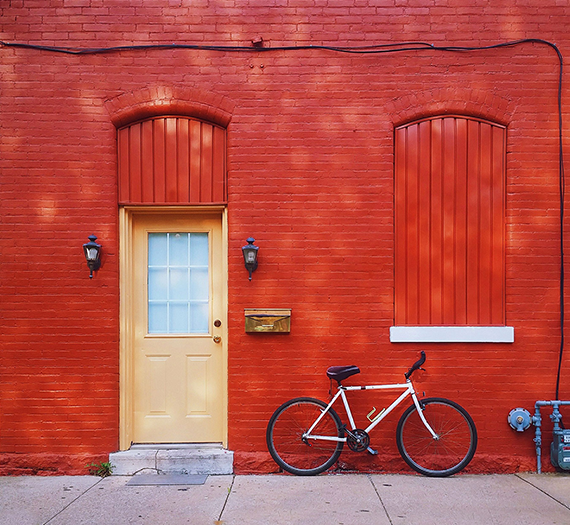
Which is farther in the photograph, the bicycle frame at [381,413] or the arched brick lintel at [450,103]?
the arched brick lintel at [450,103]

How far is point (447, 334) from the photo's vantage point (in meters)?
5.34

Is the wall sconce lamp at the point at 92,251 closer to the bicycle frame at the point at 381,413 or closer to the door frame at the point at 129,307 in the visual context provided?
the door frame at the point at 129,307

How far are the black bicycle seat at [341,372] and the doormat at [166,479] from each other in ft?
5.26

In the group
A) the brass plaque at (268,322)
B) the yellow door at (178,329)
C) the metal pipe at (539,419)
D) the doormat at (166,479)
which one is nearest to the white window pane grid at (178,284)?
the yellow door at (178,329)

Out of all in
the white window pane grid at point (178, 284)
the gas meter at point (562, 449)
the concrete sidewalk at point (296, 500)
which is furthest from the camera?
the white window pane grid at point (178, 284)

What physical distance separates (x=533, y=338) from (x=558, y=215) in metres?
1.29

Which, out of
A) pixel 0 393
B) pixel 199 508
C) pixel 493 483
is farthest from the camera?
pixel 0 393

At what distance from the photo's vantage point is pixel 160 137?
5520 mm

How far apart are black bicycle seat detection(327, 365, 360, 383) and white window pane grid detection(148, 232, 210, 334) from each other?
1458 mm

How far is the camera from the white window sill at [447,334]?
5.33 metres

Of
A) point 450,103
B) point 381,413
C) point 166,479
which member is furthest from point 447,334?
point 166,479

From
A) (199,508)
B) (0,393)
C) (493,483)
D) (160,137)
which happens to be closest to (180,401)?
(199,508)

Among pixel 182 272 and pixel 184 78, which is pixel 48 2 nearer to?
pixel 184 78

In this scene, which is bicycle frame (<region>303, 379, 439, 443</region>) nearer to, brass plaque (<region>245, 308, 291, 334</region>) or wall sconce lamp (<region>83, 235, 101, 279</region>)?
brass plaque (<region>245, 308, 291, 334</region>)
